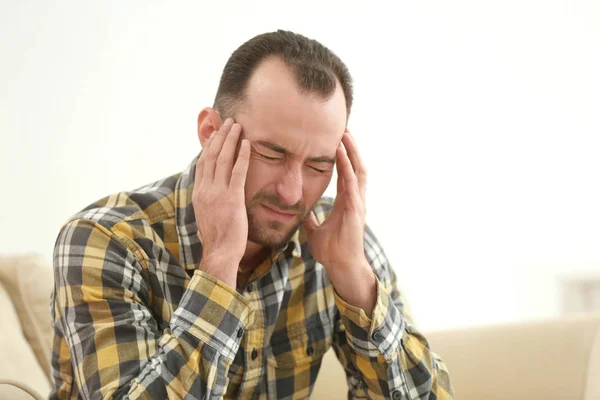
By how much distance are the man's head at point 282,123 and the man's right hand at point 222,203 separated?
4 centimetres

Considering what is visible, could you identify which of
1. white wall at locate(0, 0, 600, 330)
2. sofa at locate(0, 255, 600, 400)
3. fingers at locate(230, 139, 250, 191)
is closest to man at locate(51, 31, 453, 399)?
fingers at locate(230, 139, 250, 191)

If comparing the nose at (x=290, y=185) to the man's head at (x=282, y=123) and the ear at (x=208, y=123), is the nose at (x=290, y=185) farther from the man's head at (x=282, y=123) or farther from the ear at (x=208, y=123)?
the ear at (x=208, y=123)

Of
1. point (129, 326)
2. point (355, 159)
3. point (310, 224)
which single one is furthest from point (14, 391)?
point (355, 159)

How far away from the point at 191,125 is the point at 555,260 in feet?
5.64

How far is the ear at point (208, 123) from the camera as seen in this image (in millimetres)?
1395

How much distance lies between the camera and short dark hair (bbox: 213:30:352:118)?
1.34 metres

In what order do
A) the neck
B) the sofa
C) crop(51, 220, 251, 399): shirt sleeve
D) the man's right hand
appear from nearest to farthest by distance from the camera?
1. crop(51, 220, 251, 399): shirt sleeve
2. the man's right hand
3. the neck
4. the sofa

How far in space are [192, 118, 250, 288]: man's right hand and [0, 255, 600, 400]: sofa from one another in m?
0.63

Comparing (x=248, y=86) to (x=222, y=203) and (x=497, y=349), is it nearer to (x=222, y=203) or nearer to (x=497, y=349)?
(x=222, y=203)

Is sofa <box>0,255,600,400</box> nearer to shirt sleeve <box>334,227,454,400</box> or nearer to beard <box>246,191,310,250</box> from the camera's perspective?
shirt sleeve <box>334,227,454,400</box>

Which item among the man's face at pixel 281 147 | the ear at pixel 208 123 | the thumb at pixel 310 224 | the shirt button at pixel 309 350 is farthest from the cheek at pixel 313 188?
the shirt button at pixel 309 350

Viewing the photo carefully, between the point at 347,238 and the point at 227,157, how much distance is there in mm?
292

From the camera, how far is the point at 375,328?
1339 millimetres

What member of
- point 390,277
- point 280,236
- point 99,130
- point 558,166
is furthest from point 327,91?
point 558,166
